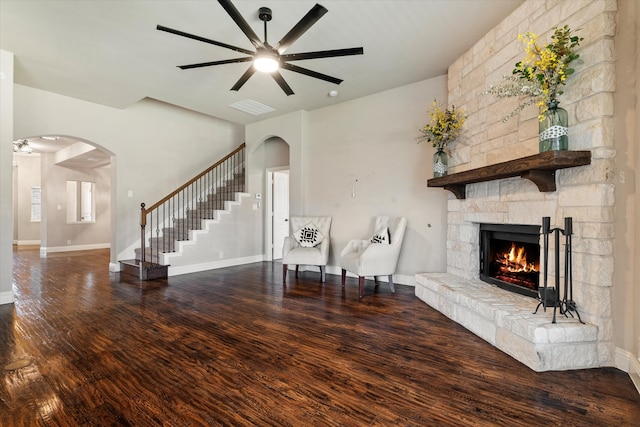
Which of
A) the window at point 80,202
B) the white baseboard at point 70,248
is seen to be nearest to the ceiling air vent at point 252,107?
the white baseboard at point 70,248

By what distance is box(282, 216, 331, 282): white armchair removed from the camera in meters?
4.93

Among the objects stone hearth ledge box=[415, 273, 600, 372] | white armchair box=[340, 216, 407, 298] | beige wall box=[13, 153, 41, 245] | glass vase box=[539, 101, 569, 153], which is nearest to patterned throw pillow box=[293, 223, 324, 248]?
white armchair box=[340, 216, 407, 298]

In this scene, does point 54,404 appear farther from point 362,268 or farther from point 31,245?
point 31,245

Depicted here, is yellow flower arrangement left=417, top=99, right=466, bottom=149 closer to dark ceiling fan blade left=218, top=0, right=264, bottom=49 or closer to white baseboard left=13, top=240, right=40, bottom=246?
dark ceiling fan blade left=218, top=0, right=264, bottom=49

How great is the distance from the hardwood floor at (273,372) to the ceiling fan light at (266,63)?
2522mm

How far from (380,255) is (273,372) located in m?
2.43

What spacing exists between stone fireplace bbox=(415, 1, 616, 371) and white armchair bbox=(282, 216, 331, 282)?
6.18 feet

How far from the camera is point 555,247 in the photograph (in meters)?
2.45

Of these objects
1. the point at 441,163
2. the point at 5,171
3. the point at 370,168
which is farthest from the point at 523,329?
the point at 5,171

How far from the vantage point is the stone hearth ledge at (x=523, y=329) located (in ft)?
7.27

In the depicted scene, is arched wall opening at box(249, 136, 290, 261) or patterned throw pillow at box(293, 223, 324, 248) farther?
arched wall opening at box(249, 136, 290, 261)

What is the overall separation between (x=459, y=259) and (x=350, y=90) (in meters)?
3.04

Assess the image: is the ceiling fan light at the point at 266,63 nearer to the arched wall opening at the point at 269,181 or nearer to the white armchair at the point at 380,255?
the white armchair at the point at 380,255

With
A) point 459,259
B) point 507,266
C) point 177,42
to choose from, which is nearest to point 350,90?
point 177,42
